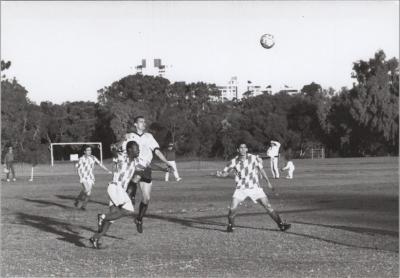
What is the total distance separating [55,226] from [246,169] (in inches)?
169

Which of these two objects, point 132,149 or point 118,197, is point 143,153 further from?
point 118,197

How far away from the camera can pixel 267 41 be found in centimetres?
2134

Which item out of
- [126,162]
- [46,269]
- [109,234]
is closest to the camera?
[46,269]

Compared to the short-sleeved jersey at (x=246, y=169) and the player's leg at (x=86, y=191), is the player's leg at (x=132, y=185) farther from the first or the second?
the player's leg at (x=86, y=191)

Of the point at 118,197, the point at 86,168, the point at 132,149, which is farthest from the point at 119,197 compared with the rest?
the point at 86,168

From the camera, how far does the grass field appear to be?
8414 millimetres

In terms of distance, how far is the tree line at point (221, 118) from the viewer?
67.1m

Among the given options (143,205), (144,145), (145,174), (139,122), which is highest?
(139,122)

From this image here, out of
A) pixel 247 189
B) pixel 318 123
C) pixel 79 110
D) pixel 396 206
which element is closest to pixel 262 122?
pixel 318 123

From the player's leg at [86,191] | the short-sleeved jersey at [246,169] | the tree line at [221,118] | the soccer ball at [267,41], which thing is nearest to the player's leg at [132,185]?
the short-sleeved jersey at [246,169]

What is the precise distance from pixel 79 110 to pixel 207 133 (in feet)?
57.5

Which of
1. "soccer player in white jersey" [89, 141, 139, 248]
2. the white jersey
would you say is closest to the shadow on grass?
"soccer player in white jersey" [89, 141, 139, 248]

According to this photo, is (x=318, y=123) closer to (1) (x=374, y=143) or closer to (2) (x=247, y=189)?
(1) (x=374, y=143)

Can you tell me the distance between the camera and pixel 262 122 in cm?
7662
